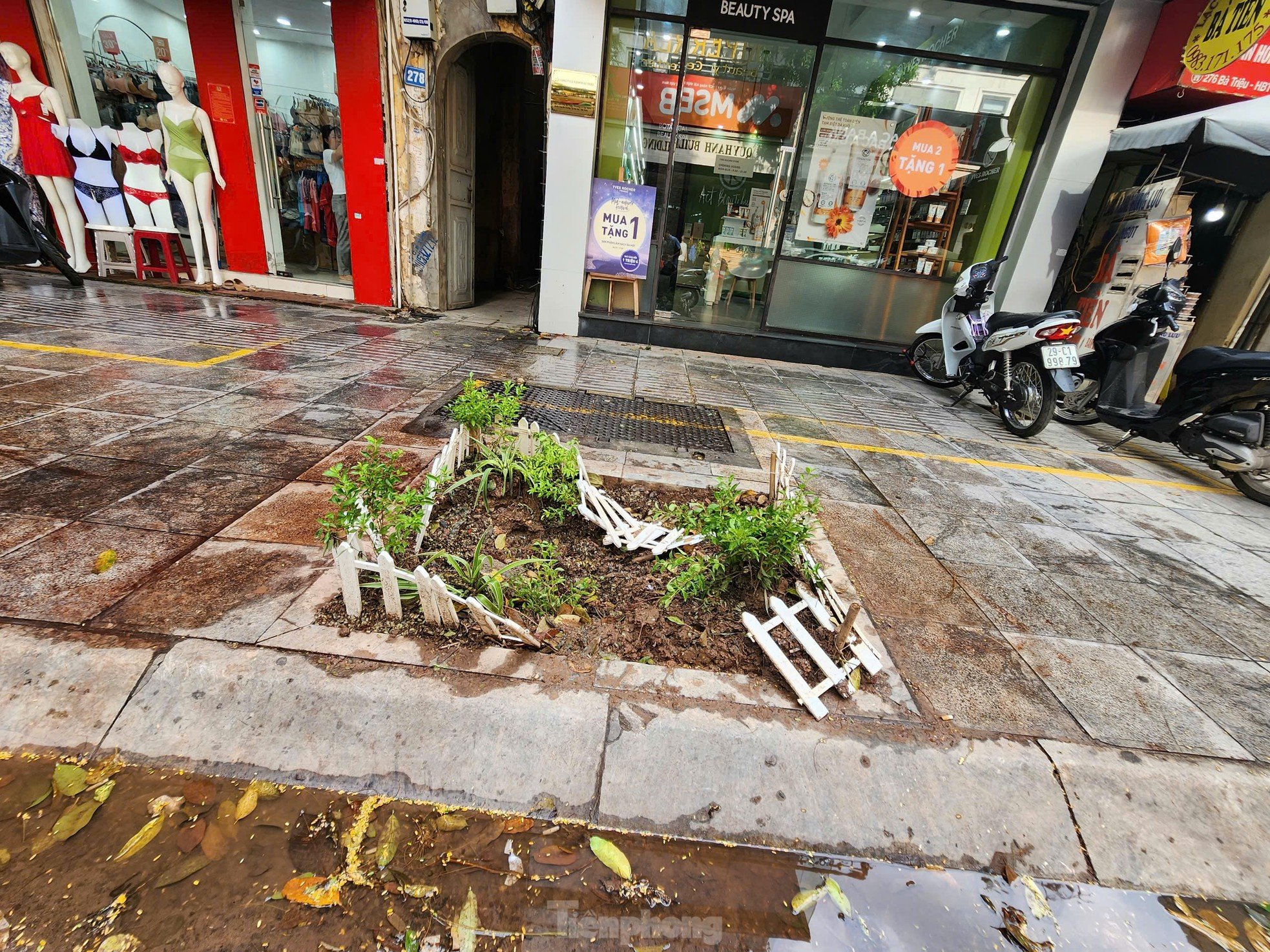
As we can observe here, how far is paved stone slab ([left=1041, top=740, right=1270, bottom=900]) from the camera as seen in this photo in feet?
5.60

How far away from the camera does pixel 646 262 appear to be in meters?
7.88

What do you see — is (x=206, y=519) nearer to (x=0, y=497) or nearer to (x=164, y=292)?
(x=0, y=497)

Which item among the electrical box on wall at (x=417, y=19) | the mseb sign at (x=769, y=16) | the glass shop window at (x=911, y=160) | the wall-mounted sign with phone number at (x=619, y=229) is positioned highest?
the mseb sign at (x=769, y=16)

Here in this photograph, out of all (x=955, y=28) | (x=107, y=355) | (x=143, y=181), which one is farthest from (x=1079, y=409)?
(x=143, y=181)

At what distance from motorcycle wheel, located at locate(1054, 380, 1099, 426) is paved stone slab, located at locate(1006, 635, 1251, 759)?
4707 millimetres

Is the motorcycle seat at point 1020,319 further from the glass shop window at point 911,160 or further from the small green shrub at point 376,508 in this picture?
the small green shrub at point 376,508

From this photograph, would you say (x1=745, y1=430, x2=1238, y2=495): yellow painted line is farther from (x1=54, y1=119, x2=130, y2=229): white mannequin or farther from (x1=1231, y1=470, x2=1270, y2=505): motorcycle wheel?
(x1=54, y1=119, x2=130, y2=229): white mannequin

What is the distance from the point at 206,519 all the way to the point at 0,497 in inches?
37.3

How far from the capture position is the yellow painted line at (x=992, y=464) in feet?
15.8

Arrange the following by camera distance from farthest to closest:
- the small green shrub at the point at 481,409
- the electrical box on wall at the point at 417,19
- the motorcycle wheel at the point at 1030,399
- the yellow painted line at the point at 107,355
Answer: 1. the electrical box on wall at the point at 417,19
2. the motorcycle wheel at the point at 1030,399
3. the yellow painted line at the point at 107,355
4. the small green shrub at the point at 481,409

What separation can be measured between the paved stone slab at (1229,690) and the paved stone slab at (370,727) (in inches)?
98.6

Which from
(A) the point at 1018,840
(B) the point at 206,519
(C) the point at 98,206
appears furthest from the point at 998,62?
(C) the point at 98,206

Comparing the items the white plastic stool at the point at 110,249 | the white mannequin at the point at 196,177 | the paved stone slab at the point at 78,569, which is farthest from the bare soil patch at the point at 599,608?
the white plastic stool at the point at 110,249

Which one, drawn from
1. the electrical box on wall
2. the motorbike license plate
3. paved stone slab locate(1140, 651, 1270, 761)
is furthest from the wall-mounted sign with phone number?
paved stone slab locate(1140, 651, 1270, 761)
